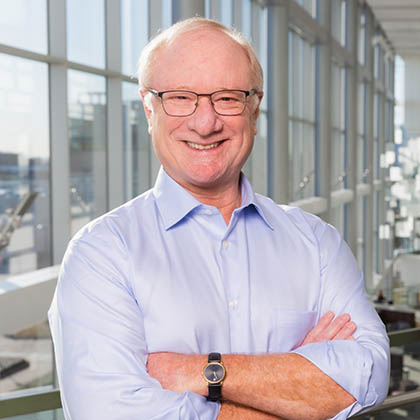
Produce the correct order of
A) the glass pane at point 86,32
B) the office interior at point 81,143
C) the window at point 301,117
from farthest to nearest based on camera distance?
the window at point 301,117 → the glass pane at point 86,32 → the office interior at point 81,143

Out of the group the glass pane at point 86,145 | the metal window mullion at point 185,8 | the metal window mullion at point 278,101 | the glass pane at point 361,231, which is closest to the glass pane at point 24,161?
the glass pane at point 86,145

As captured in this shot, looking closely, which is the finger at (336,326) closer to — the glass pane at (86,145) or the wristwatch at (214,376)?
the wristwatch at (214,376)

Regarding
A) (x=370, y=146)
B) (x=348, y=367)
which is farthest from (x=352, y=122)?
(x=348, y=367)

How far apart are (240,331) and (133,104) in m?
5.54

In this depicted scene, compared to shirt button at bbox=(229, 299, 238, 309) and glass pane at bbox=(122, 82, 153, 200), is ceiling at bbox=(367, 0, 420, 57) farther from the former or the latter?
shirt button at bbox=(229, 299, 238, 309)

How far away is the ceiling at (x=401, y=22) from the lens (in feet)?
58.5

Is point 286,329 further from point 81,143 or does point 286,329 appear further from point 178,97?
point 81,143

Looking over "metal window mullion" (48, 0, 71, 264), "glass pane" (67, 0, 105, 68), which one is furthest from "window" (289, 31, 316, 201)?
"metal window mullion" (48, 0, 71, 264)

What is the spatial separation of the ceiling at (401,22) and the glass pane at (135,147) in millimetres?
11810

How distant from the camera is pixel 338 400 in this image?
1.49 m

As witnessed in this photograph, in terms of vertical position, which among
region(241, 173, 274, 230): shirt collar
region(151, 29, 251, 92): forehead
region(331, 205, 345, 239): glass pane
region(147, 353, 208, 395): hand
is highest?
region(151, 29, 251, 92): forehead

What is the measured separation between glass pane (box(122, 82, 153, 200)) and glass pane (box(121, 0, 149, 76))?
0.80 feet

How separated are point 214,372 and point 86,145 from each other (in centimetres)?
505

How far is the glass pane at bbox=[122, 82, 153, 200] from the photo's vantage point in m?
6.86
